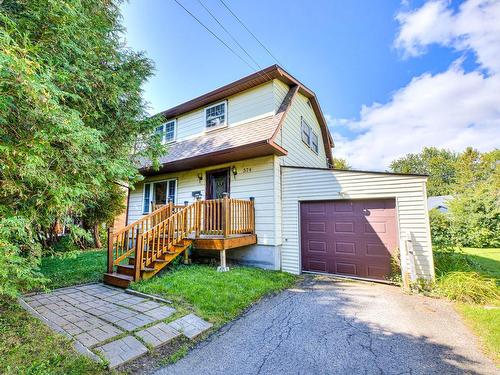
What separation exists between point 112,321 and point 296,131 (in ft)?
26.0

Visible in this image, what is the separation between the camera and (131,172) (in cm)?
444

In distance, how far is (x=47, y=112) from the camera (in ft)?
8.30

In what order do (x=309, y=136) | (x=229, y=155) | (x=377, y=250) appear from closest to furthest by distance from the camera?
(x=377, y=250) < (x=229, y=155) < (x=309, y=136)

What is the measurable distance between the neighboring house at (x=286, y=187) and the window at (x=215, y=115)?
1.5 inches

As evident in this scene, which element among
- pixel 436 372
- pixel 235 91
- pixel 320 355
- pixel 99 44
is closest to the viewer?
pixel 436 372

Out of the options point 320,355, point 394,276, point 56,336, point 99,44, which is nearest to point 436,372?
point 320,355

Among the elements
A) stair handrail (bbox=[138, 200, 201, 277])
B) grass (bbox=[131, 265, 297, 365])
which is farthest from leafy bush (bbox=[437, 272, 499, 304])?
stair handrail (bbox=[138, 200, 201, 277])

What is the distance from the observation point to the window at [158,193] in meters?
9.67

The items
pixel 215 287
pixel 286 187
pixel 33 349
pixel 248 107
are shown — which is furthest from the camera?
pixel 248 107

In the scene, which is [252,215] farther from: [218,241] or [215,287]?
Result: [215,287]

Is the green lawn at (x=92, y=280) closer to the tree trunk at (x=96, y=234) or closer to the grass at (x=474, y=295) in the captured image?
the grass at (x=474, y=295)

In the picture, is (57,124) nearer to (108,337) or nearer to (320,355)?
(108,337)

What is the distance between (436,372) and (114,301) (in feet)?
16.5

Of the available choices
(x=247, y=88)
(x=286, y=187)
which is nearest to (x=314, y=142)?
(x=247, y=88)
